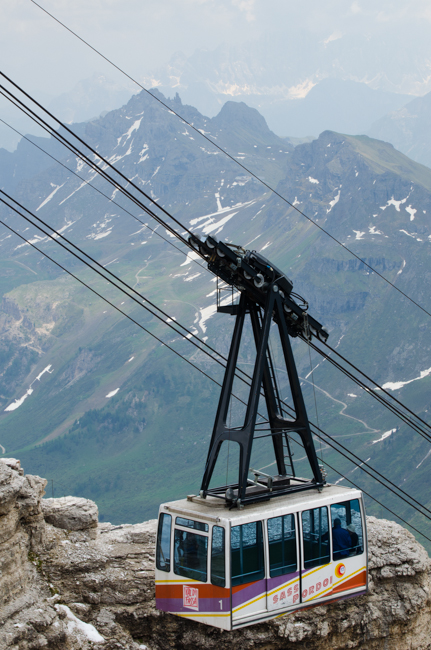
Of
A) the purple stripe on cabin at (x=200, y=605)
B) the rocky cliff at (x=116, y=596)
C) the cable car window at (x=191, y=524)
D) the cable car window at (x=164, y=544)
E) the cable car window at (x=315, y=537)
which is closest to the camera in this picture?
the purple stripe on cabin at (x=200, y=605)

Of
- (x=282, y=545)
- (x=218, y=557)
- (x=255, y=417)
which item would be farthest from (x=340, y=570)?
(x=255, y=417)

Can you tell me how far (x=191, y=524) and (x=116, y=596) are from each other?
615cm

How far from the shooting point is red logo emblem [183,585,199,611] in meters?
17.4

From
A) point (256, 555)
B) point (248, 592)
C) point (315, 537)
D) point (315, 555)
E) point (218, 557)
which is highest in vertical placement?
point (315, 537)

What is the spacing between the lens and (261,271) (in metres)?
20.5

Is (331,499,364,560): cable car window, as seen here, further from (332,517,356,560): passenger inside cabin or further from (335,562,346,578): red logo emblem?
(335,562,346,578): red logo emblem

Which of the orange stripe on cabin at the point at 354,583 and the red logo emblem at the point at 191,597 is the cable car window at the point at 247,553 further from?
the orange stripe on cabin at the point at 354,583

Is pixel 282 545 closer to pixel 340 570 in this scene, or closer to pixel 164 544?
pixel 340 570

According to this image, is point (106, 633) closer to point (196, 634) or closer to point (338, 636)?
point (196, 634)

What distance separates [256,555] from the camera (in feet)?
56.4

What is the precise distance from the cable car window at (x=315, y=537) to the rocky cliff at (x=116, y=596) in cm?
491

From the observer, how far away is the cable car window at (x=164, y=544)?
1797 cm

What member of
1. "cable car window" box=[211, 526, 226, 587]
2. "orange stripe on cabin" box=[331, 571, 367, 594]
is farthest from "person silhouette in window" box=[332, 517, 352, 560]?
"cable car window" box=[211, 526, 226, 587]

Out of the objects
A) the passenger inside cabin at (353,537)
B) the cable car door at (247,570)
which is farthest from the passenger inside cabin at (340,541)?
the cable car door at (247,570)
